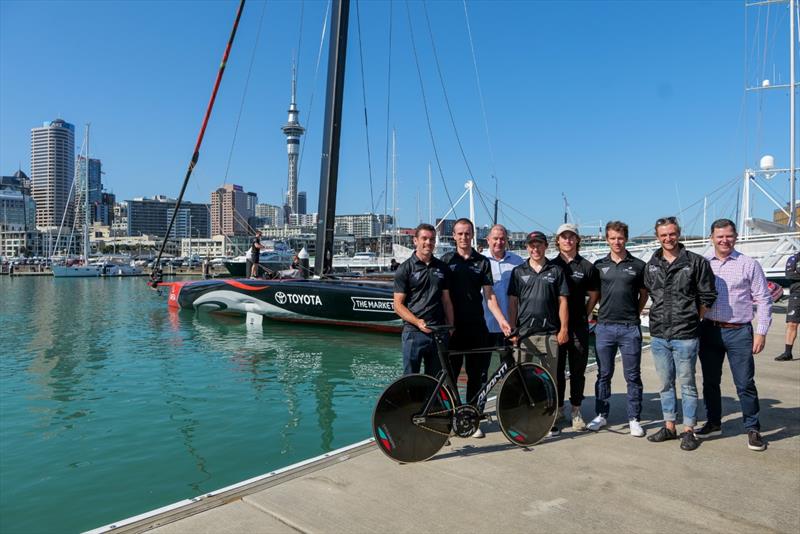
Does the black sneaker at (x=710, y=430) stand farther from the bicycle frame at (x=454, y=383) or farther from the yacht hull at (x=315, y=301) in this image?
the yacht hull at (x=315, y=301)

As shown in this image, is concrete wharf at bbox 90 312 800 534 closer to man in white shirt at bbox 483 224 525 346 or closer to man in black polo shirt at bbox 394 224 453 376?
man in black polo shirt at bbox 394 224 453 376

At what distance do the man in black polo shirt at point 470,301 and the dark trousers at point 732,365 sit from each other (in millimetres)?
1695

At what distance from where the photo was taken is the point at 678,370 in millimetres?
4355

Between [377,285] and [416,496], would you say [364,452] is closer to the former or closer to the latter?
[416,496]

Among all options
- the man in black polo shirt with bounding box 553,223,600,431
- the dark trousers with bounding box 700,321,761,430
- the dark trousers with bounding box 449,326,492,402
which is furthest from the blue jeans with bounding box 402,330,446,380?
the dark trousers with bounding box 700,321,761,430

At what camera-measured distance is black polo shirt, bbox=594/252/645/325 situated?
15.1 ft

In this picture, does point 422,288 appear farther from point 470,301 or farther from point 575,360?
point 575,360

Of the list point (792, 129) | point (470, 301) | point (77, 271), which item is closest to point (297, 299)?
point (470, 301)

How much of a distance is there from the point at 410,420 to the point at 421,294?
3.49ft

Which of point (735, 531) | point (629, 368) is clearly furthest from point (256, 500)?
point (629, 368)

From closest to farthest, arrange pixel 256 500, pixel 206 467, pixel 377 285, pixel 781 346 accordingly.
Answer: pixel 256 500, pixel 206 467, pixel 781 346, pixel 377 285

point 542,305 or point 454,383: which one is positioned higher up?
point 542,305

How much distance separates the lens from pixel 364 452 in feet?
13.5

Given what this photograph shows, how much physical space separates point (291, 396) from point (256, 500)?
4931 mm
